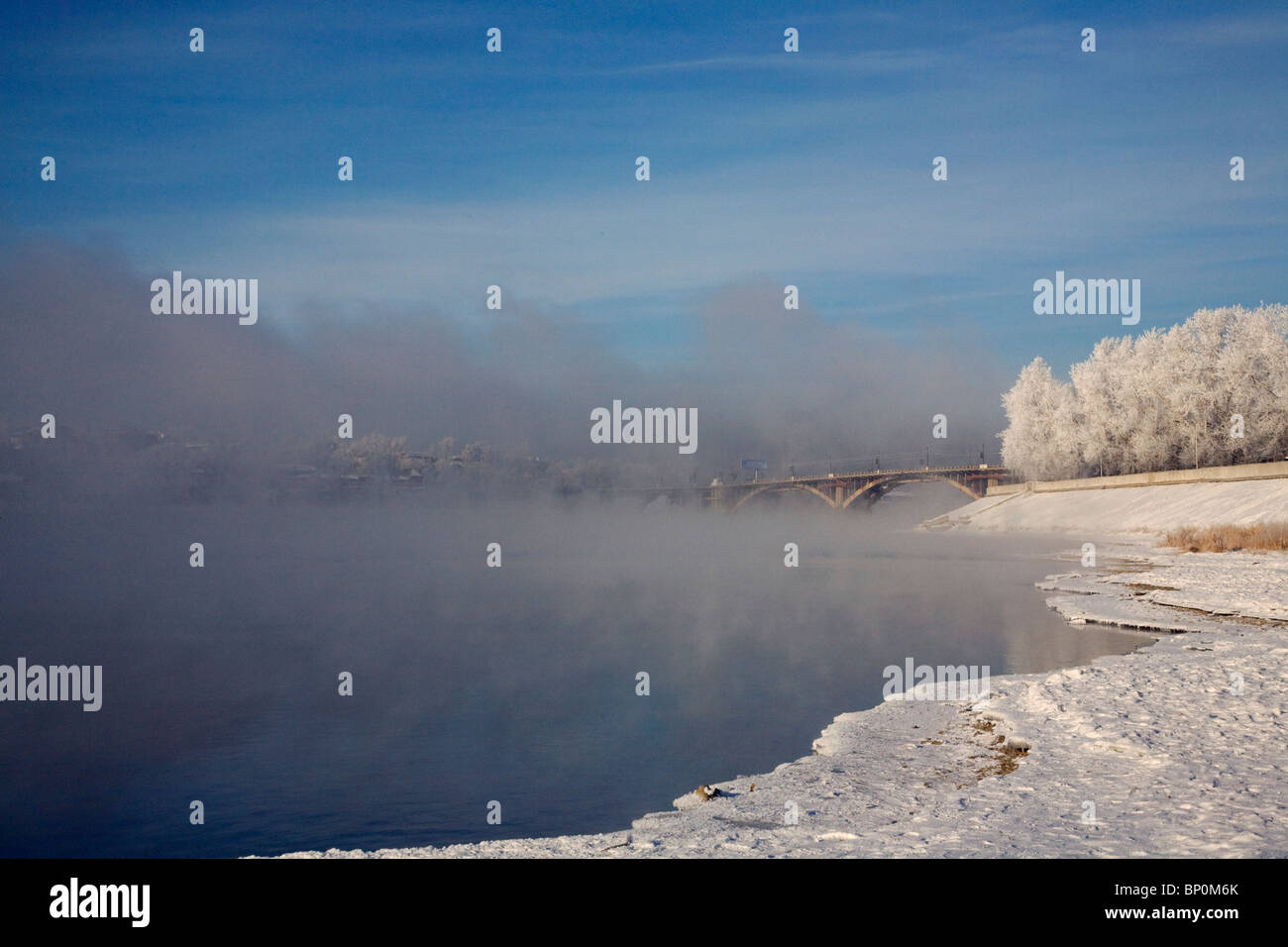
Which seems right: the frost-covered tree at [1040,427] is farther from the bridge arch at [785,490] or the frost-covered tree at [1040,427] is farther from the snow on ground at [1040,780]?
the snow on ground at [1040,780]

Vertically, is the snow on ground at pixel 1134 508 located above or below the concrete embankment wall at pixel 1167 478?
below

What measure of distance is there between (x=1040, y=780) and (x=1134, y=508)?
228ft

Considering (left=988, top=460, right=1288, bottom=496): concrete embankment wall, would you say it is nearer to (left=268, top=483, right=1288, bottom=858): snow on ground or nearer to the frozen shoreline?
(left=268, top=483, right=1288, bottom=858): snow on ground

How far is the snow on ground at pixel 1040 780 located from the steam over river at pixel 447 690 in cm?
202

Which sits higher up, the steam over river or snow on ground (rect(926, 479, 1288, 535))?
snow on ground (rect(926, 479, 1288, 535))

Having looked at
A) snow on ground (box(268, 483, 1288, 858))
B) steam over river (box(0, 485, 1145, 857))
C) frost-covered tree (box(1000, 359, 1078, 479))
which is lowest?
steam over river (box(0, 485, 1145, 857))

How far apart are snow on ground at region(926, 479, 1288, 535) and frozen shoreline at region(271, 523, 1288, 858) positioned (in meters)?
43.4

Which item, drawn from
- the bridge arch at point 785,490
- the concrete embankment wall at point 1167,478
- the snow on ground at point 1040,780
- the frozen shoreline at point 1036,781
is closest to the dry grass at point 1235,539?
the concrete embankment wall at point 1167,478

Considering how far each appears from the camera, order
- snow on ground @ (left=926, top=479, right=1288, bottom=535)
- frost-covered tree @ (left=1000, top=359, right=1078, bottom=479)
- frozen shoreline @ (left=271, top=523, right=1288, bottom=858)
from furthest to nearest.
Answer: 1. frost-covered tree @ (left=1000, top=359, right=1078, bottom=479)
2. snow on ground @ (left=926, top=479, right=1288, bottom=535)
3. frozen shoreline @ (left=271, top=523, right=1288, bottom=858)

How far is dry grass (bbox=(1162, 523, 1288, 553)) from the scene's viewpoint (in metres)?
42.7

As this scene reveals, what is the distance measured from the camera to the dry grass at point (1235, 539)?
1680 inches

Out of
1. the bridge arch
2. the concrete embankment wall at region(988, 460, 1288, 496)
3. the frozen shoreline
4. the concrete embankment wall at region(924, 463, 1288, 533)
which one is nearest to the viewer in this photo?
the frozen shoreline

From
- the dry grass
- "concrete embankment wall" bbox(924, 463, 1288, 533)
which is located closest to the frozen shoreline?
the dry grass
